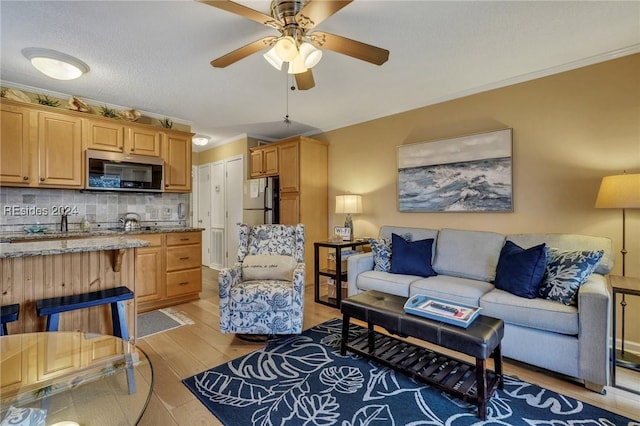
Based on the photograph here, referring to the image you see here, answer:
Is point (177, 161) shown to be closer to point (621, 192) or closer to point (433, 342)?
point (433, 342)

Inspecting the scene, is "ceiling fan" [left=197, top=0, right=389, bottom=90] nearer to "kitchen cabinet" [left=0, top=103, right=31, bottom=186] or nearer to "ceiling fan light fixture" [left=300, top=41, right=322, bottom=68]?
"ceiling fan light fixture" [left=300, top=41, right=322, bottom=68]

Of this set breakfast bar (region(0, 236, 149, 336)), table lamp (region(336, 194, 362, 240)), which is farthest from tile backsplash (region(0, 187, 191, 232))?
table lamp (region(336, 194, 362, 240))

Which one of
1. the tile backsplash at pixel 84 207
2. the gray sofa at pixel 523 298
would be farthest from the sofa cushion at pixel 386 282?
the tile backsplash at pixel 84 207

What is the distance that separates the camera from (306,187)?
444 cm

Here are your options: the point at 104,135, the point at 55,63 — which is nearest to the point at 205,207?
the point at 104,135

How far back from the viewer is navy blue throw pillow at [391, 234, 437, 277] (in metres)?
2.99

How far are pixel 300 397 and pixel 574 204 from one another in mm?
2850

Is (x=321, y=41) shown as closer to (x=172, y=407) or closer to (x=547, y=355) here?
(x=172, y=407)

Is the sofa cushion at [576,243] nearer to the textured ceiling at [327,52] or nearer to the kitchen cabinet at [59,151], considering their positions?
the textured ceiling at [327,52]

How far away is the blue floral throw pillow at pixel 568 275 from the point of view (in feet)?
6.87

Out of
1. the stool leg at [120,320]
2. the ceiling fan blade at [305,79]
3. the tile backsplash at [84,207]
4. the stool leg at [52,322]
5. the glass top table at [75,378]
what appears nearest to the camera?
the glass top table at [75,378]

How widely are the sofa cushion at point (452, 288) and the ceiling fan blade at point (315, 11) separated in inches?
89.2

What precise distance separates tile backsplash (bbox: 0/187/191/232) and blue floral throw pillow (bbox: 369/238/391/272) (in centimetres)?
278

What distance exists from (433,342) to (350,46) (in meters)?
1.95
